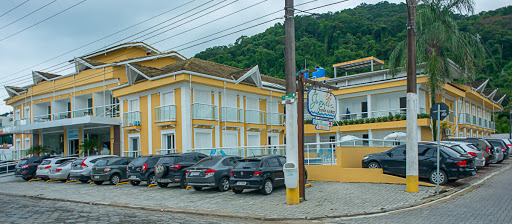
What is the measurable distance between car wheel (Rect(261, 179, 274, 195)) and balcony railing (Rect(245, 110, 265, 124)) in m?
15.6

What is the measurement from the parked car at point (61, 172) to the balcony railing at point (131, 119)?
637 cm

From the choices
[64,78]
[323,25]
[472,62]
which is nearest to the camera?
[472,62]

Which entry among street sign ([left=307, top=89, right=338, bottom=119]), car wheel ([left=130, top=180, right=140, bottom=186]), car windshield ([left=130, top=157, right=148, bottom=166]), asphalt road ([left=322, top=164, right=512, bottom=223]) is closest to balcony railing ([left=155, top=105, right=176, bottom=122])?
car wheel ([left=130, top=180, right=140, bottom=186])

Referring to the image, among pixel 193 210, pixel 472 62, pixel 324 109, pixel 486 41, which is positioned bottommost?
pixel 193 210

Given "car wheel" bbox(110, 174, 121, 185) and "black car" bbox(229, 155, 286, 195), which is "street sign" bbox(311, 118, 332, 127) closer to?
"black car" bbox(229, 155, 286, 195)

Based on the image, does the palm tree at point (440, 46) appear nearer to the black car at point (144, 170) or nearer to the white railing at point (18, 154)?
the black car at point (144, 170)

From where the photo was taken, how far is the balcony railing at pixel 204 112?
26006 mm

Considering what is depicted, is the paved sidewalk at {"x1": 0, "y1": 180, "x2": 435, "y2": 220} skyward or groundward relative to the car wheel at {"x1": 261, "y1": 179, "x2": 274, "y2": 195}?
groundward

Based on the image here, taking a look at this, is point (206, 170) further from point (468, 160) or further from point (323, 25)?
point (323, 25)

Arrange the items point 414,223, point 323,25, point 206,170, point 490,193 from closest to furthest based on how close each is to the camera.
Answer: point 414,223 < point 490,193 < point 206,170 < point 323,25

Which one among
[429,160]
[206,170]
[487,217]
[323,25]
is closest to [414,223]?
[487,217]

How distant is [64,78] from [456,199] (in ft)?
112

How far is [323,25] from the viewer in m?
63.9

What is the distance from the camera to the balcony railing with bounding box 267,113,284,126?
1282 inches
